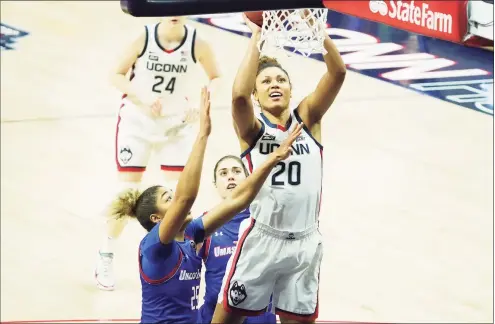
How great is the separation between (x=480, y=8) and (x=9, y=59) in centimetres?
516

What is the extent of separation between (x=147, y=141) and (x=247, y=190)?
3730 mm

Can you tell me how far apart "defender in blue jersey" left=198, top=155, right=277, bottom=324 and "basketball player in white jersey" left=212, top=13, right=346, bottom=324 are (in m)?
0.71

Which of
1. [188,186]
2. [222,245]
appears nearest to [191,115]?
[222,245]

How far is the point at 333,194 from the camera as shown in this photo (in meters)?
10.1

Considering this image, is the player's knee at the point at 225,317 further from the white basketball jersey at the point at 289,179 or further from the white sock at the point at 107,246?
the white sock at the point at 107,246

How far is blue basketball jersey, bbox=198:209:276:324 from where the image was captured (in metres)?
6.91

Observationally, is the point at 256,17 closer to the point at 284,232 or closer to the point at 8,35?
the point at 284,232

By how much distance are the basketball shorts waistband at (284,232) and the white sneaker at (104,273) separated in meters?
3.00

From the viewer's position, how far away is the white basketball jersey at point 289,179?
5.89 meters

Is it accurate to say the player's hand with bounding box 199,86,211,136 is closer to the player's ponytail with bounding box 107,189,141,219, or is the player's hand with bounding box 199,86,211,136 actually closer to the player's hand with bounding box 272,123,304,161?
the player's hand with bounding box 272,123,304,161

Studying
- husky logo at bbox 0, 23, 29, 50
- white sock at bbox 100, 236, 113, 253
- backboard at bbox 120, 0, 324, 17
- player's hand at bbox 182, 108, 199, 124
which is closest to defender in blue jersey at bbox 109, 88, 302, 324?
backboard at bbox 120, 0, 324, 17

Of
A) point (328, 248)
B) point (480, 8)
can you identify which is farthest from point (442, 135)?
point (328, 248)

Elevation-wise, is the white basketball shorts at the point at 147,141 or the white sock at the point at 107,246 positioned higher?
the white basketball shorts at the point at 147,141

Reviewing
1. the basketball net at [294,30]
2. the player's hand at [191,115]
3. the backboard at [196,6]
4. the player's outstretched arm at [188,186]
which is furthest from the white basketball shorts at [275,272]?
the player's hand at [191,115]
